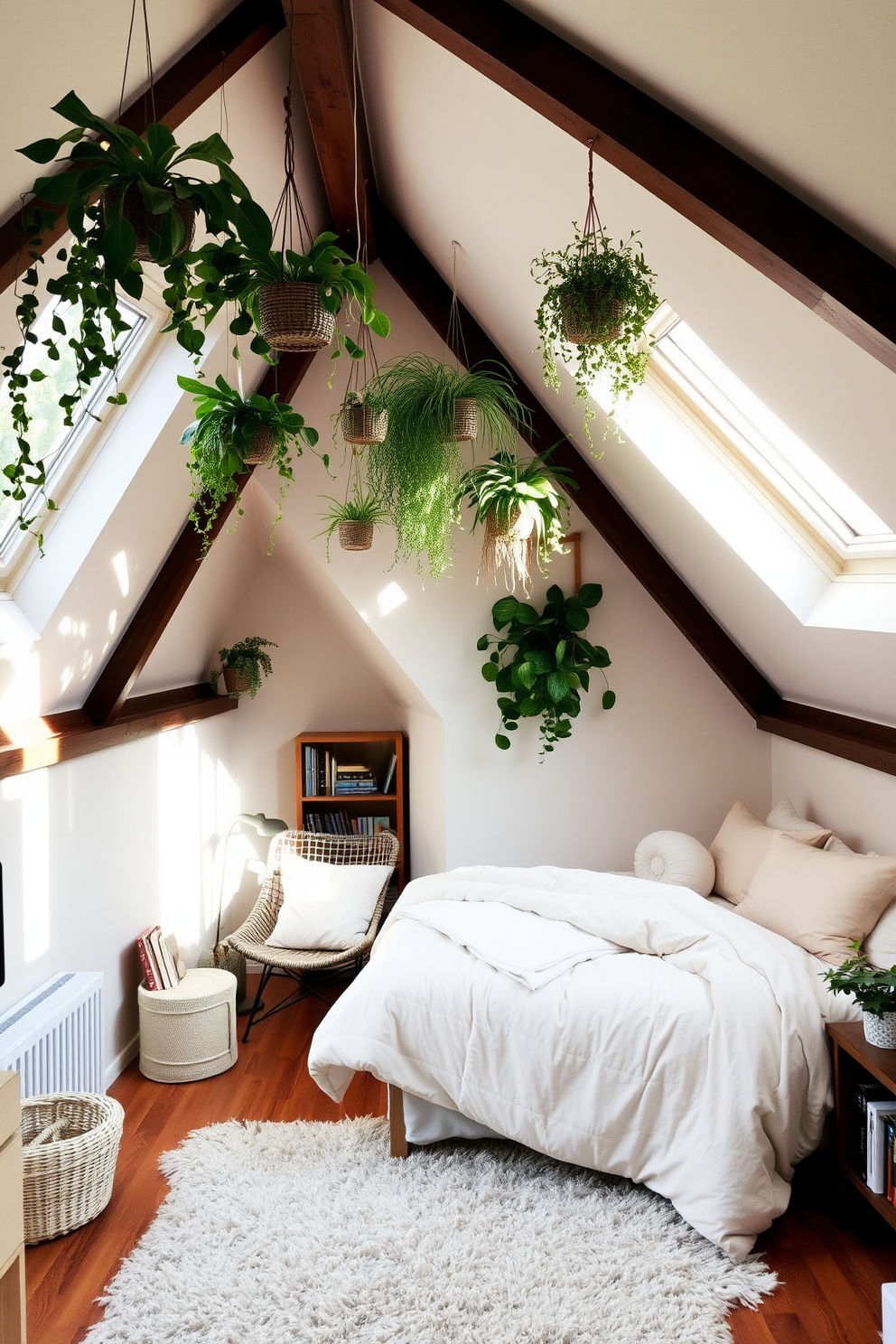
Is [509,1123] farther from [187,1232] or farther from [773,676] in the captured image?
[773,676]

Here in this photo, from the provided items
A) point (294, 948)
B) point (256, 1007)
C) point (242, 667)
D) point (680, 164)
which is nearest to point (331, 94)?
point (680, 164)

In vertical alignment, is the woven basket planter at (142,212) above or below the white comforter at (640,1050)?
above

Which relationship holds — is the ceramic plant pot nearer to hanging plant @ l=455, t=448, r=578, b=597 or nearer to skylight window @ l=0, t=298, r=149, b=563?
hanging plant @ l=455, t=448, r=578, b=597

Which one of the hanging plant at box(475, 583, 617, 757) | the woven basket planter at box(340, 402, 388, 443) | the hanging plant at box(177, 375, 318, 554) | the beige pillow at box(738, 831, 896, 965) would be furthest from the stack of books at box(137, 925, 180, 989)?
the beige pillow at box(738, 831, 896, 965)

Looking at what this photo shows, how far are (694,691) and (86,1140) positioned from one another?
3.05 meters

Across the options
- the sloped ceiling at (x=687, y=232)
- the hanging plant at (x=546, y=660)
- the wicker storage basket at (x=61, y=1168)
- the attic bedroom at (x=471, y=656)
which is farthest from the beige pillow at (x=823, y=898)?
the wicker storage basket at (x=61, y=1168)

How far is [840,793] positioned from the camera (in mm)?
3695

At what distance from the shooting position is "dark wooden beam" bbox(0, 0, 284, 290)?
86.7 inches

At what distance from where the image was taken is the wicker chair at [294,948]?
4.25 m

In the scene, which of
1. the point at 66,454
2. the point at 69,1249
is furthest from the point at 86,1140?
the point at 66,454

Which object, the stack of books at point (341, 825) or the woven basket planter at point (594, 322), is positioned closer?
the woven basket planter at point (594, 322)

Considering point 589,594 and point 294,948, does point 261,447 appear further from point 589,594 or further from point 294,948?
point 294,948

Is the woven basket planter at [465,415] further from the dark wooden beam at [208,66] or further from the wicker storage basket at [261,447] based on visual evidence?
the dark wooden beam at [208,66]

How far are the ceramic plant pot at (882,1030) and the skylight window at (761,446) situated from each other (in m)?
1.32
